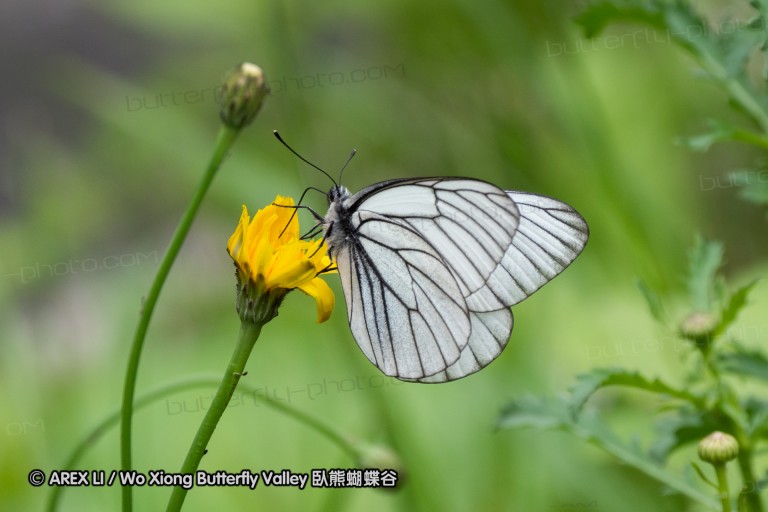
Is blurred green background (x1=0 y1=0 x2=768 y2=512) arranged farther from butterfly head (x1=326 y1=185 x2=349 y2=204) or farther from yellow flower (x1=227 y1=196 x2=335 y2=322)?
yellow flower (x1=227 y1=196 x2=335 y2=322)

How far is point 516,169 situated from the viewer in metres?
2.47

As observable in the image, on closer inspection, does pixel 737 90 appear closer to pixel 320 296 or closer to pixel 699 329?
pixel 699 329

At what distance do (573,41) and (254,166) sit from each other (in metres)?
1.02

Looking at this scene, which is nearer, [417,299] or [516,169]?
[417,299]

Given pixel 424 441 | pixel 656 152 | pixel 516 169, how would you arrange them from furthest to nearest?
pixel 656 152
pixel 516 169
pixel 424 441

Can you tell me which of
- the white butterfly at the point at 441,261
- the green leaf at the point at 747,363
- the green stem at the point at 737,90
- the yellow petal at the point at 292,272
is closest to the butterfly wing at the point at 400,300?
the white butterfly at the point at 441,261

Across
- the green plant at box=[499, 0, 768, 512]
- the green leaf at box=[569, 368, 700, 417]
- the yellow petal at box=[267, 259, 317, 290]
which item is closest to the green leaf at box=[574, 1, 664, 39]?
the green plant at box=[499, 0, 768, 512]

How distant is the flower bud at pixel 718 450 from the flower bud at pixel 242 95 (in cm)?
66

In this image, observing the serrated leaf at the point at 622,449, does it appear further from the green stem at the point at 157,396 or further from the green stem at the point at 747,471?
the green stem at the point at 157,396

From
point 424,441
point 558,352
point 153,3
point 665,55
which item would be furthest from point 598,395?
point 153,3

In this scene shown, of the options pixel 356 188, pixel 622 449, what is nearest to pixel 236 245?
pixel 622 449

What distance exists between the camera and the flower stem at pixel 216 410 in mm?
739

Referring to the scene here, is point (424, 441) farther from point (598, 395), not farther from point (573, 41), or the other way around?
point (573, 41)

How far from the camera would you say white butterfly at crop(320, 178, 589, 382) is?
1.32m
